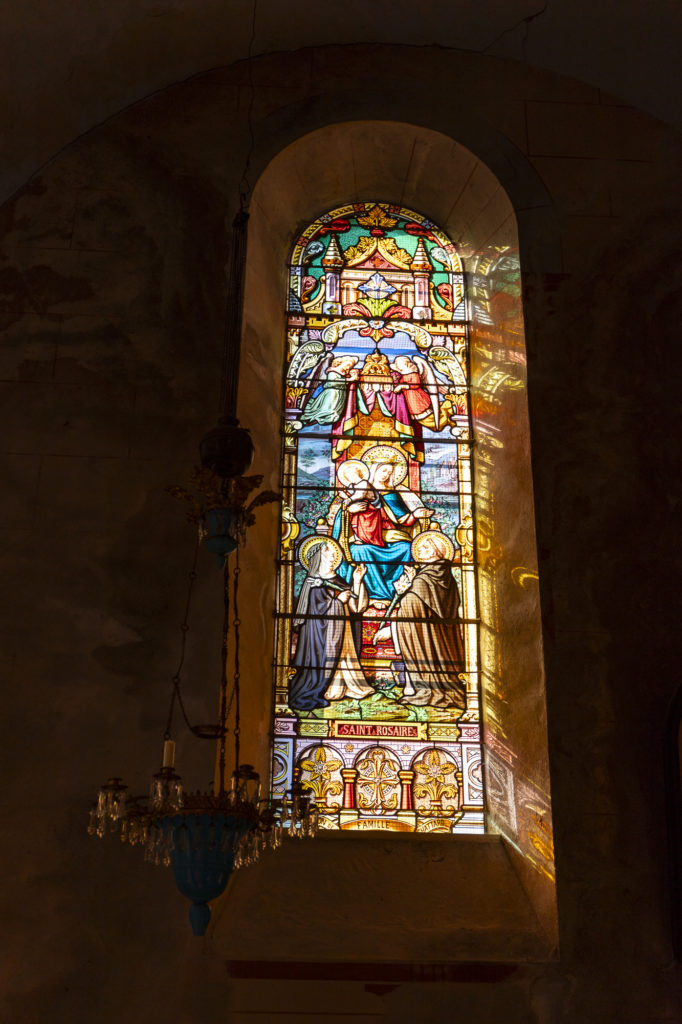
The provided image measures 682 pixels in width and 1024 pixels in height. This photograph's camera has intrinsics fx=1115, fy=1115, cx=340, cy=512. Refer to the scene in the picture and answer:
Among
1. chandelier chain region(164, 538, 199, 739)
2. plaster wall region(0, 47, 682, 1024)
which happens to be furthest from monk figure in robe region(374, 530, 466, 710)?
chandelier chain region(164, 538, 199, 739)

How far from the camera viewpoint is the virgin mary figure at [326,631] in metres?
5.85

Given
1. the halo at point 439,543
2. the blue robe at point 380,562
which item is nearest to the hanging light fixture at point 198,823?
the blue robe at point 380,562

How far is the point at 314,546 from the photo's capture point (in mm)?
6172

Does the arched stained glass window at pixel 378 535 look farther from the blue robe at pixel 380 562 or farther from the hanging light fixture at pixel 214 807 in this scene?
the hanging light fixture at pixel 214 807

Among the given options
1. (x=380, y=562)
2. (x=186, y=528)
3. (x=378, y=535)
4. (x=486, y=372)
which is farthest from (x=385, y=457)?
(x=186, y=528)

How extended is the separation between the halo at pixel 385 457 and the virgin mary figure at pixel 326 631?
0.57 metres

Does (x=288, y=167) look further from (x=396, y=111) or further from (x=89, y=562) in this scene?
(x=89, y=562)

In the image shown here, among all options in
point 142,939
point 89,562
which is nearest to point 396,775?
point 142,939

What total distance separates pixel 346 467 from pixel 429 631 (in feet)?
3.52

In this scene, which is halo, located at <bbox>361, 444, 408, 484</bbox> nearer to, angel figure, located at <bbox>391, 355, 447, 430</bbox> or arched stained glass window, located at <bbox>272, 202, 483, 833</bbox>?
arched stained glass window, located at <bbox>272, 202, 483, 833</bbox>

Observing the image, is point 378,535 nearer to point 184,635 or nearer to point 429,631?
point 429,631

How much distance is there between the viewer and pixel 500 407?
6.27 meters

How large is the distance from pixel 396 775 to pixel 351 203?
12.2 ft

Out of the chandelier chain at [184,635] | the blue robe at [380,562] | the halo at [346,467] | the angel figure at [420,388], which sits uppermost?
the angel figure at [420,388]
